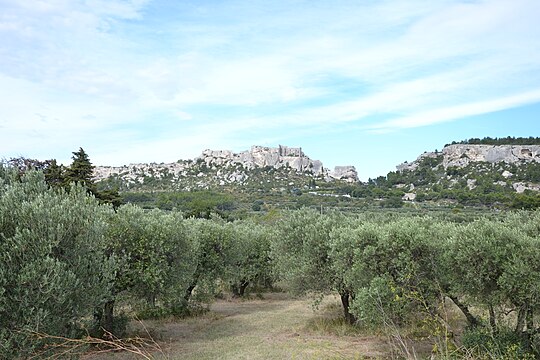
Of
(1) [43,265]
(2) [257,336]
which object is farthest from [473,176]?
(1) [43,265]

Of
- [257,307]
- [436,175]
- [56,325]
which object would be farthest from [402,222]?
[436,175]

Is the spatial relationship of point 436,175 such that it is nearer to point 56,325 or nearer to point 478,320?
point 478,320

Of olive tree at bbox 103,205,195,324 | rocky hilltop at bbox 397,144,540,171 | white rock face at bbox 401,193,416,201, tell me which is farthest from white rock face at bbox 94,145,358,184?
olive tree at bbox 103,205,195,324

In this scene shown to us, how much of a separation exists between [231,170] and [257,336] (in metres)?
107

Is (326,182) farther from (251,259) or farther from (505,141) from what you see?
(251,259)

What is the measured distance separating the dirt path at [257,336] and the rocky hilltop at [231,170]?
282 ft

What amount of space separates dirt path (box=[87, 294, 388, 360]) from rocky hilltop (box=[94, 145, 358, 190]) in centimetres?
8581

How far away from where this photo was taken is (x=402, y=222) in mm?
13805

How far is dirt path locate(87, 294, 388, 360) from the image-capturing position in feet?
46.8

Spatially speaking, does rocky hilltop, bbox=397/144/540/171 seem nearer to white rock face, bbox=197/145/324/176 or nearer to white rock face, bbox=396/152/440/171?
white rock face, bbox=396/152/440/171

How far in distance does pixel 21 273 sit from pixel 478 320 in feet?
42.2

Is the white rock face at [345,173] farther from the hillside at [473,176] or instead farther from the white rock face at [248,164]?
the hillside at [473,176]

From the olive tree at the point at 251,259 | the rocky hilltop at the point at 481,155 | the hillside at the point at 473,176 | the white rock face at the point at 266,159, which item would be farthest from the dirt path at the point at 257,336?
the white rock face at the point at 266,159

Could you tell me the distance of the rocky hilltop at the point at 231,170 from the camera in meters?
114
